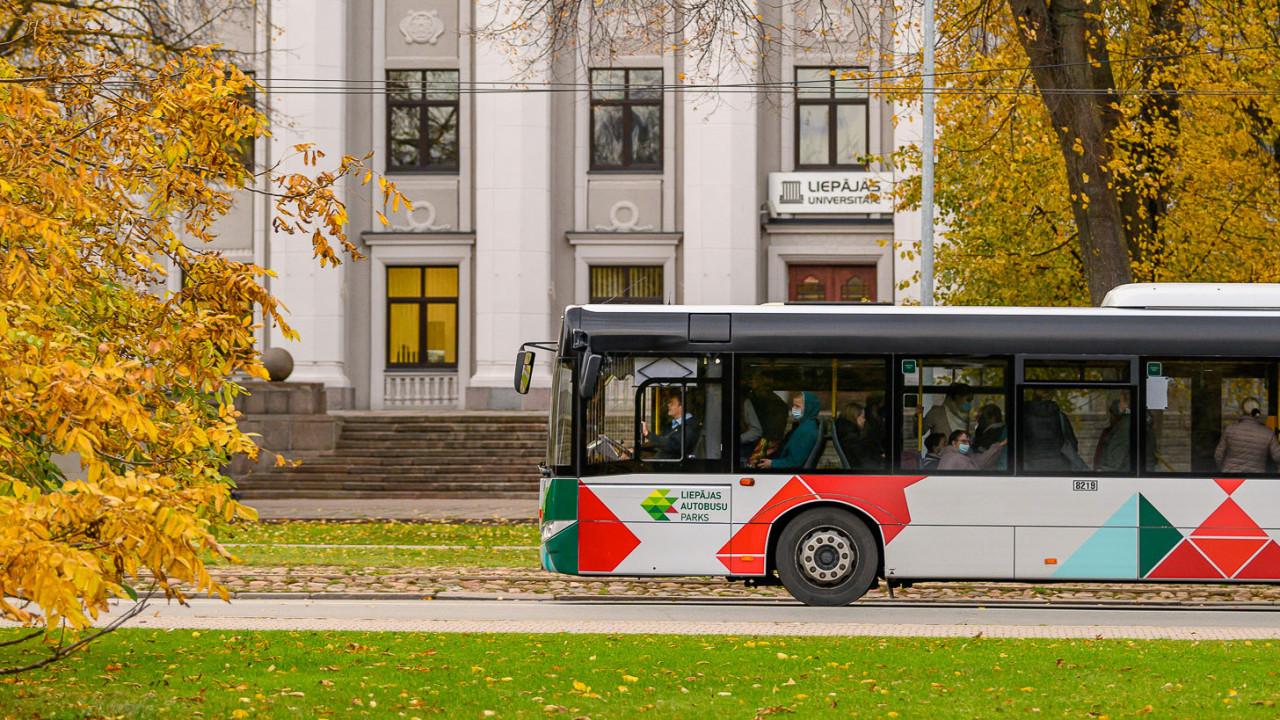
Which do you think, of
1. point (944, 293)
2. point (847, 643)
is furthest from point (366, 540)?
point (847, 643)

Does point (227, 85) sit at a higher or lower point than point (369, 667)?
higher

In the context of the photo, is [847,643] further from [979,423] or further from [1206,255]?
[1206,255]

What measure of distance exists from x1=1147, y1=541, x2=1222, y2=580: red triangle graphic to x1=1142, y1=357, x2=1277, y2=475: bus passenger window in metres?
0.69

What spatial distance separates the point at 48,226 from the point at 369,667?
3.95 meters

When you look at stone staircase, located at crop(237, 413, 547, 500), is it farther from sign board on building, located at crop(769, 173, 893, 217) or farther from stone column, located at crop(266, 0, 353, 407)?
sign board on building, located at crop(769, 173, 893, 217)

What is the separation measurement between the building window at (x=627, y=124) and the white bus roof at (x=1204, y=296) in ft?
72.8

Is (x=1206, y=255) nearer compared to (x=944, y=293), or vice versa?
(x=1206, y=255)

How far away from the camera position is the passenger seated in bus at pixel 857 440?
13891 millimetres

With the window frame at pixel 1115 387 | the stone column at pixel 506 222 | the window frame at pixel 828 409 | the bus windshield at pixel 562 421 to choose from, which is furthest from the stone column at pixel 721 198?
the window frame at pixel 1115 387

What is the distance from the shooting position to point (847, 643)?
35.8 ft

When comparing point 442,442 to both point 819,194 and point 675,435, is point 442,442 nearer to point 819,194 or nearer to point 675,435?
point 819,194

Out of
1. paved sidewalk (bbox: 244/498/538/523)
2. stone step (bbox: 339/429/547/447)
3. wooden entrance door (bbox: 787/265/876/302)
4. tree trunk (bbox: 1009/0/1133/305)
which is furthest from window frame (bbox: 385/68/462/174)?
tree trunk (bbox: 1009/0/1133/305)

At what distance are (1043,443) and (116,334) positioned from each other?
26.5 ft

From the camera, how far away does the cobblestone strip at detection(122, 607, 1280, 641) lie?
456 inches
